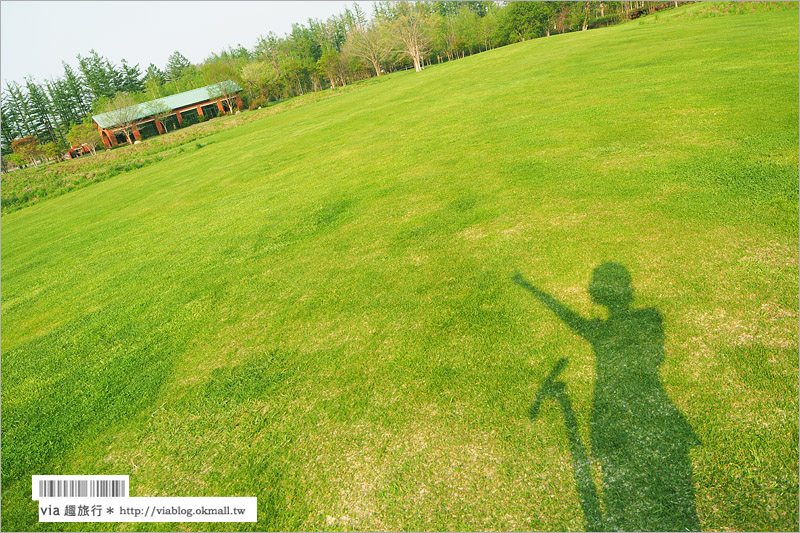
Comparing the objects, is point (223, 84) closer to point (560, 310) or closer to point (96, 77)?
point (96, 77)

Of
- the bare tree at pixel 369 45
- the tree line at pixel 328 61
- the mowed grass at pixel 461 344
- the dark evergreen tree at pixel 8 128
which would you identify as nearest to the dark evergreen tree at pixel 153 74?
the tree line at pixel 328 61

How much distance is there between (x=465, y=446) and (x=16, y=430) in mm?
5974

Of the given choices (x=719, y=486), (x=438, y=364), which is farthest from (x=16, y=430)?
(x=719, y=486)

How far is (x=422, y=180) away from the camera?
1036 cm

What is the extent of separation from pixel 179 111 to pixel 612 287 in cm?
8680

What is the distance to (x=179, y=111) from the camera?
7219cm

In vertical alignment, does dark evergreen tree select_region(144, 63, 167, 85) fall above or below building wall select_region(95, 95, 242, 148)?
above

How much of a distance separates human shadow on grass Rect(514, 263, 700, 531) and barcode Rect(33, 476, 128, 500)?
4.30 metres

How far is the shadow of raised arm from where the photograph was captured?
437 centimetres

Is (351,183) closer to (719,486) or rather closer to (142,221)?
(142,221)

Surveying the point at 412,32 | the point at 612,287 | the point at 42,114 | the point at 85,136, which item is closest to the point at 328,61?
the point at 412,32

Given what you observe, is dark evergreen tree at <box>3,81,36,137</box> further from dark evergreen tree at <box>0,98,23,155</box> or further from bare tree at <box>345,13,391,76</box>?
bare tree at <box>345,13,391,76</box>

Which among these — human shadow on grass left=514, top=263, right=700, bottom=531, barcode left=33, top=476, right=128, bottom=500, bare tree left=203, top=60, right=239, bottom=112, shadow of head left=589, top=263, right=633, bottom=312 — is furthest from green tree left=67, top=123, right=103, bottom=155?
human shadow on grass left=514, top=263, right=700, bottom=531

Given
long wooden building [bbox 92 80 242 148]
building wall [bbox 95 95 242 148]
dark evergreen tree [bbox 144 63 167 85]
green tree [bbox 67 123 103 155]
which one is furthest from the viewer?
dark evergreen tree [bbox 144 63 167 85]
